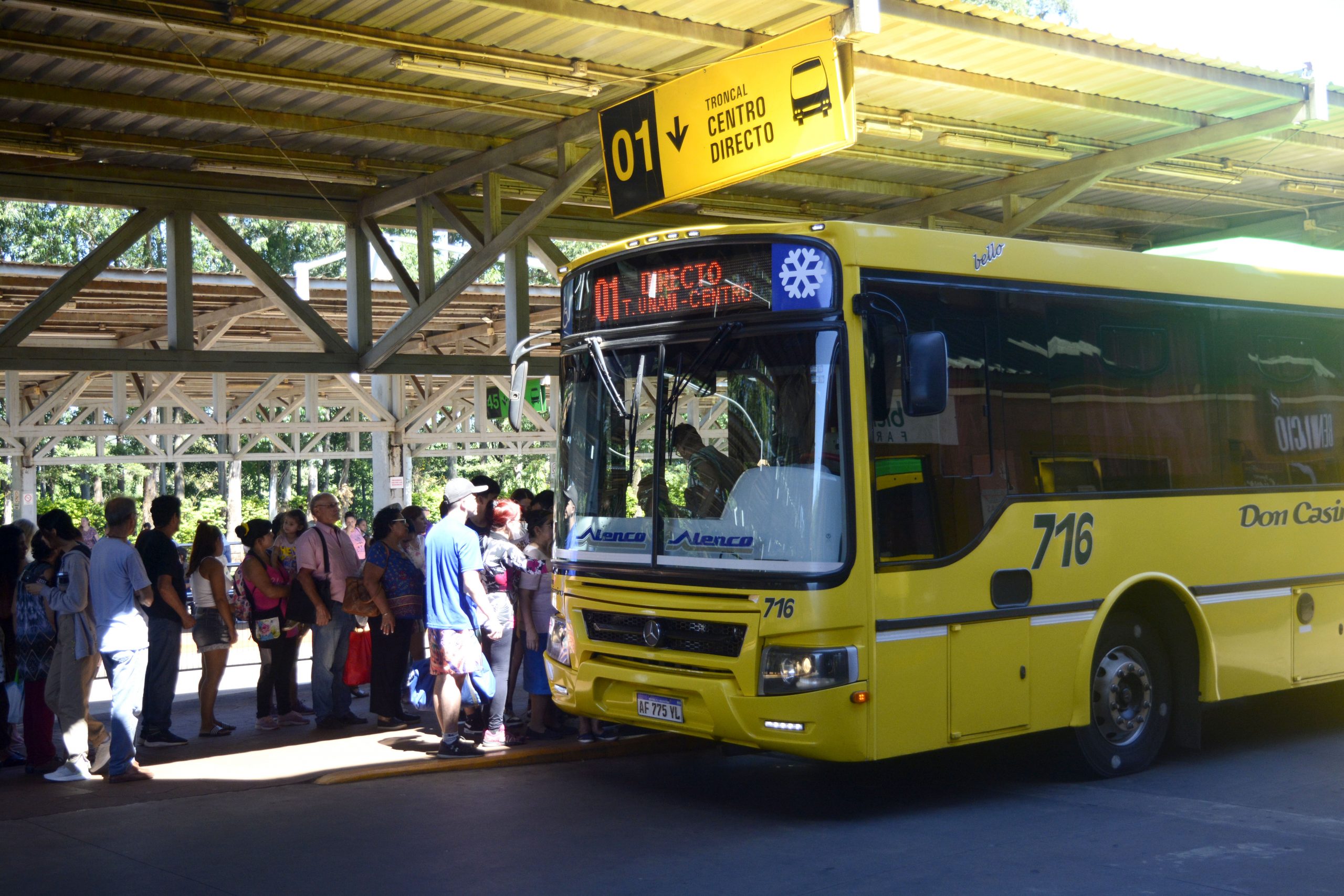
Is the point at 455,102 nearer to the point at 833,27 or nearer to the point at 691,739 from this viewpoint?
the point at 833,27

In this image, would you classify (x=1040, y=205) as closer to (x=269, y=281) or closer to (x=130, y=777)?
(x=269, y=281)

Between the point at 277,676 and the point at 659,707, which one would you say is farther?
the point at 277,676

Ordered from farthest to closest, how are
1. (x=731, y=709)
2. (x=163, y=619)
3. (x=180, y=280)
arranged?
(x=180, y=280), (x=163, y=619), (x=731, y=709)

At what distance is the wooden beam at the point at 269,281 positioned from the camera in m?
12.1

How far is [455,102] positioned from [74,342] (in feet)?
44.4

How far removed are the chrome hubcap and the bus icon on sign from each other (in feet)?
11.8

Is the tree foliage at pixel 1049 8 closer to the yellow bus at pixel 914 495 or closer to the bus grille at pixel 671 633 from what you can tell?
the yellow bus at pixel 914 495

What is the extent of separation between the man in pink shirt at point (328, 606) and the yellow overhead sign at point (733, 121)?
3399mm

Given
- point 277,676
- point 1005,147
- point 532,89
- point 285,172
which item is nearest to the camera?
point 532,89

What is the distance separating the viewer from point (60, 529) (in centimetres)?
924

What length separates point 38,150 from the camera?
10383mm

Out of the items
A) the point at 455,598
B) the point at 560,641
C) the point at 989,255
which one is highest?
the point at 989,255

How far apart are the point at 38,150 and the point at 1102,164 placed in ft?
29.9

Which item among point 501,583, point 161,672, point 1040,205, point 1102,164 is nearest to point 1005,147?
point 1102,164
